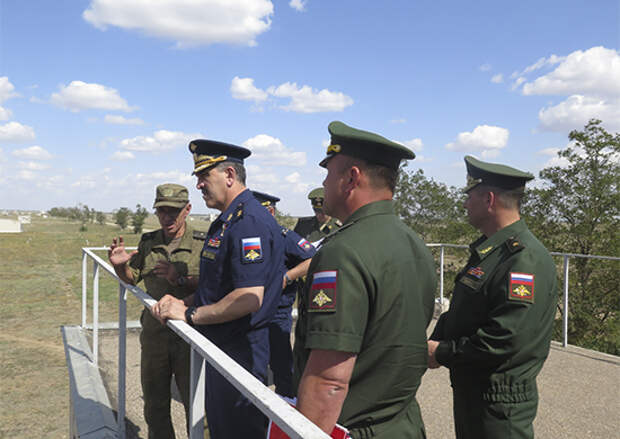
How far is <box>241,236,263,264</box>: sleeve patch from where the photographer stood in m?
2.28

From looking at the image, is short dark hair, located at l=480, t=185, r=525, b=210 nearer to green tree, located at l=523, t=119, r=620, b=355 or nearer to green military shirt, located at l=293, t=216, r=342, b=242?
green military shirt, located at l=293, t=216, r=342, b=242

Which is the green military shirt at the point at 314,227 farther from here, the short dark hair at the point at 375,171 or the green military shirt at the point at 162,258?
the short dark hair at the point at 375,171

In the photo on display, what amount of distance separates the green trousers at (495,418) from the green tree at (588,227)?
400 inches

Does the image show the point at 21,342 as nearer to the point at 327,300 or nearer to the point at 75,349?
the point at 75,349

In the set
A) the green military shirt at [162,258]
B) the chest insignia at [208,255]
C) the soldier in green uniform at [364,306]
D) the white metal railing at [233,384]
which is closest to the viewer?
the white metal railing at [233,384]

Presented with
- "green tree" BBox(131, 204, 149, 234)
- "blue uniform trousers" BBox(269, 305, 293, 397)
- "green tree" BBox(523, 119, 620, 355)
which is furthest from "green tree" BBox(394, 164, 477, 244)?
"green tree" BBox(131, 204, 149, 234)

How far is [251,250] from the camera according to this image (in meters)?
2.30

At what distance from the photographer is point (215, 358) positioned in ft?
4.82

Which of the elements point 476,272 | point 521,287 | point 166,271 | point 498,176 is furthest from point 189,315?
point 498,176

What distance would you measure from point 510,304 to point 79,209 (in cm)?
7234

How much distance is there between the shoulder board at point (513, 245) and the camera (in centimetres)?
222

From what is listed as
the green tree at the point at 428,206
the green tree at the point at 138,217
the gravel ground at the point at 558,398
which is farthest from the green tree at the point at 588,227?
the green tree at the point at 138,217

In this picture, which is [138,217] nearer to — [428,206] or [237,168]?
[428,206]

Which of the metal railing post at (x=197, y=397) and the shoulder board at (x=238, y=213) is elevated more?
the shoulder board at (x=238, y=213)
